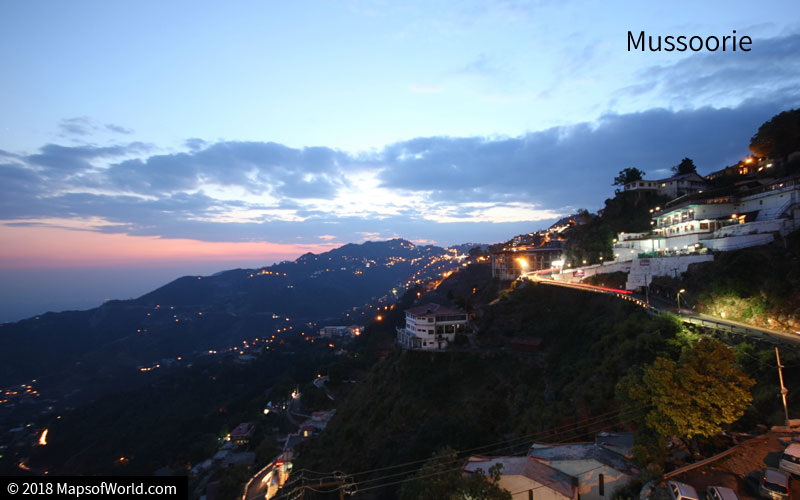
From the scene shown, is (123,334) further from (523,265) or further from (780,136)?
(780,136)

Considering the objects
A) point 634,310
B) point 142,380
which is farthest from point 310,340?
point 634,310

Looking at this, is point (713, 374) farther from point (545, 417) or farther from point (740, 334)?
point (545, 417)

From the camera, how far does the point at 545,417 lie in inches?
991

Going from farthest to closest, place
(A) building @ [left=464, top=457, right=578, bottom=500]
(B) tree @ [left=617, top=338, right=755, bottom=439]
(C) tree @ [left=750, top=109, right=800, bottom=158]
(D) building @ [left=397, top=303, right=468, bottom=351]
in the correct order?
(D) building @ [left=397, top=303, right=468, bottom=351]
(C) tree @ [left=750, top=109, right=800, bottom=158]
(A) building @ [left=464, top=457, right=578, bottom=500]
(B) tree @ [left=617, top=338, right=755, bottom=439]

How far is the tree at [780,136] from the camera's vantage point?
44803 mm

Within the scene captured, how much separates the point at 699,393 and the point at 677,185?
173ft

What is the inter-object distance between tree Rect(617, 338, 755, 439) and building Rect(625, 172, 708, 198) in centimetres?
5024

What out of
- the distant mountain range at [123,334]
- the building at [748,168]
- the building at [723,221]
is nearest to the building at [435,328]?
the building at [723,221]

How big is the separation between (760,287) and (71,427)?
116932 mm

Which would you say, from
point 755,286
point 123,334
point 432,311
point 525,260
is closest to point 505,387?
point 432,311

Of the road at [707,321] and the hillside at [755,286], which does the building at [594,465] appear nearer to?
the road at [707,321]

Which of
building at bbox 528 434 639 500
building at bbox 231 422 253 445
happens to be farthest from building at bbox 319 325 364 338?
building at bbox 528 434 639 500

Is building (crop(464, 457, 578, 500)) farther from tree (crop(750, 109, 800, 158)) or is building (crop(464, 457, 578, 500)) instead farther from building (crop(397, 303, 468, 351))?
tree (crop(750, 109, 800, 158))

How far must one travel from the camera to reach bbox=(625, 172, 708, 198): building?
5431 cm
